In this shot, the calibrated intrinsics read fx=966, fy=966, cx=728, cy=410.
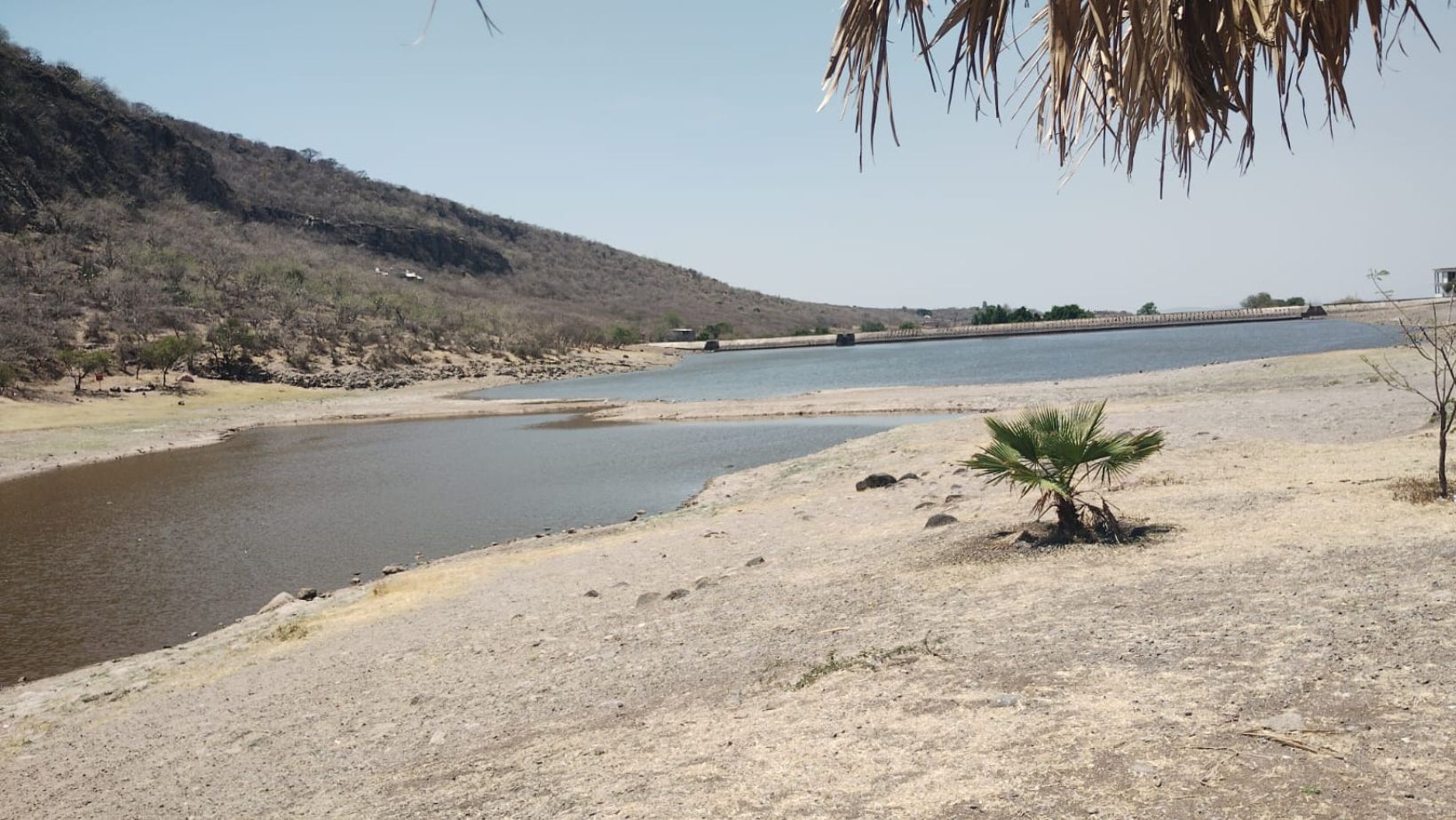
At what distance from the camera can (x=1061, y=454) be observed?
804 centimetres

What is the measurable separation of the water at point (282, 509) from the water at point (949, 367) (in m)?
16.0

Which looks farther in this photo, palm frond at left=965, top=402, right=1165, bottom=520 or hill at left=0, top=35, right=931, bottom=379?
hill at left=0, top=35, right=931, bottom=379

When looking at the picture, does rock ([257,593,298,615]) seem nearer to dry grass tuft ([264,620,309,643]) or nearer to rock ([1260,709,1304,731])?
dry grass tuft ([264,620,309,643])

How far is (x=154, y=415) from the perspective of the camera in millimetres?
35062

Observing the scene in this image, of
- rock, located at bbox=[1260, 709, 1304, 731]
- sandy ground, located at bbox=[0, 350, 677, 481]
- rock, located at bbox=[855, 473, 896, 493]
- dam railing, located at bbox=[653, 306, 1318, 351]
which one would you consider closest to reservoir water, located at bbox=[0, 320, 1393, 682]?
sandy ground, located at bbox=[0, 350, 677, 481]

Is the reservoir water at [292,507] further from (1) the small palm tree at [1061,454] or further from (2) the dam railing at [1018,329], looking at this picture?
(2) the dam railing at [1018,329]

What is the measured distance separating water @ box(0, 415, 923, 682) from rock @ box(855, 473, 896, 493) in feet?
13.4

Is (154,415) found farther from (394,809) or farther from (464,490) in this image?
(394,809)

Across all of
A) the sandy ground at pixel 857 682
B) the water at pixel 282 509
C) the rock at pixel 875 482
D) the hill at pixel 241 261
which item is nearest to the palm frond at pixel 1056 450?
the sandy ground at pixel 857 682

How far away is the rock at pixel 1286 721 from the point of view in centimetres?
397

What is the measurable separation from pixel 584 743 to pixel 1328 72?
4718mm

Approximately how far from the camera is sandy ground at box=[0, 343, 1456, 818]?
396cm

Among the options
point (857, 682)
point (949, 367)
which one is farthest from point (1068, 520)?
point (949, 367)

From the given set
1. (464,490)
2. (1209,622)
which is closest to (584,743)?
(1209,622)
